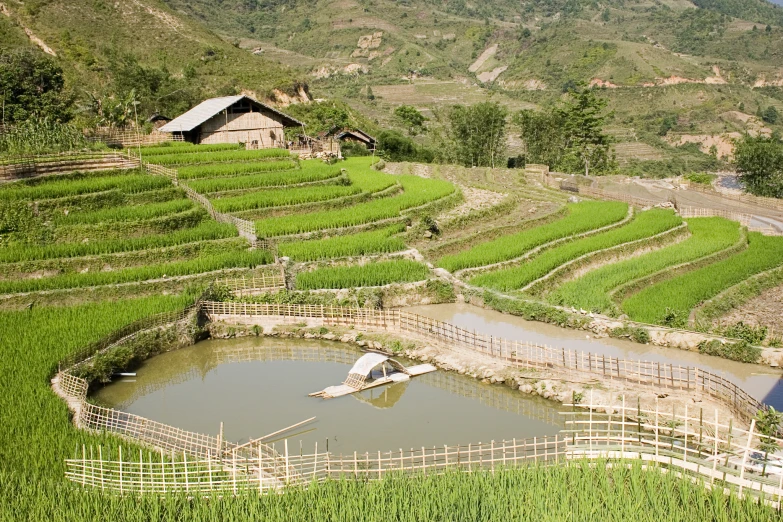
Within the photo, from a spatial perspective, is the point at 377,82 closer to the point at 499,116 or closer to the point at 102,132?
the point at 499,116

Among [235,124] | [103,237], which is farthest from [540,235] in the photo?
[235,124]

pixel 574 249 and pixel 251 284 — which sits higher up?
pixel 574 249

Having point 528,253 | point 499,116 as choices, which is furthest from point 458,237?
point 499,116

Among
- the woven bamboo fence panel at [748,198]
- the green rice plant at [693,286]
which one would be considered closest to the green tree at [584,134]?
the woven bamboo fence panel at [748,198]

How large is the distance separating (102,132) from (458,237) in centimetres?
2125

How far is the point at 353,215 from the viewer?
2878 centimetres

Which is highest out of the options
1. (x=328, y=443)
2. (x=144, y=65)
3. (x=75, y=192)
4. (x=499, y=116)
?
(x=144, y=65)

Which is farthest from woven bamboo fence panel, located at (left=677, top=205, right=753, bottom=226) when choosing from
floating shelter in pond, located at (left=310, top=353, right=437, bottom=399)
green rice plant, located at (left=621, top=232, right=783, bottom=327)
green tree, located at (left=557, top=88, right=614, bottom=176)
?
floating shelter in pond, located at (left=310, top=353, right=437, bottom=399)

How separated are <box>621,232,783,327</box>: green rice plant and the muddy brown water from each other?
1473mm

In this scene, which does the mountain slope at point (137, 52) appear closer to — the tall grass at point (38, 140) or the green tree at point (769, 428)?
the tall grass at point (38, 140)

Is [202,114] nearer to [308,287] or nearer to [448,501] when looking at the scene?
[308,287]

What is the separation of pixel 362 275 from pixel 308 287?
1694 mm

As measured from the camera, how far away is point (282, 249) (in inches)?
979

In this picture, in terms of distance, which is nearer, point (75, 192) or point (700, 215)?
point (75, 192)
